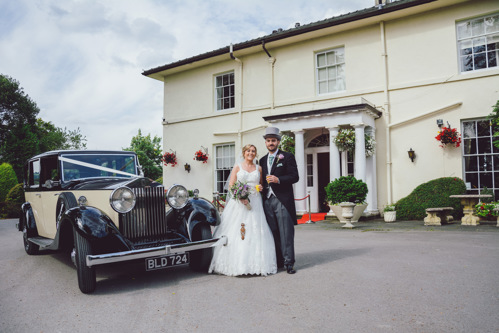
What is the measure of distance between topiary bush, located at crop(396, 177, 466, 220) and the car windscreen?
8006 mm

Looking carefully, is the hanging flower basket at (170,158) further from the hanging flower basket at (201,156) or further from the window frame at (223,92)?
the window frame at (223,92)

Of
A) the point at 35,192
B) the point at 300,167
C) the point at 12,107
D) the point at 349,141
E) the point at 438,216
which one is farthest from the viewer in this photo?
the point at 12,107

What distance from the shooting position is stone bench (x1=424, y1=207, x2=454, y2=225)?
927cm

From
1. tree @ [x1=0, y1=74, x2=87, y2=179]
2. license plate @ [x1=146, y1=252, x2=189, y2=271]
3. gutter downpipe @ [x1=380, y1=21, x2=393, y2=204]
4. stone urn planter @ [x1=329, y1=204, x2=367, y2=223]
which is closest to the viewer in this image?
license plate @ [x1=146, y1=252, x2=189, y2=271]

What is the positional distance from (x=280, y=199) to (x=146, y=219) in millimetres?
1786

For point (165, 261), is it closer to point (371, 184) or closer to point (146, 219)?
point (146, 219)

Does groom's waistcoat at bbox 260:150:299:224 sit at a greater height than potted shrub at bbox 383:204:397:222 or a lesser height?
greater

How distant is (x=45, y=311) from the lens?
11.5 ft

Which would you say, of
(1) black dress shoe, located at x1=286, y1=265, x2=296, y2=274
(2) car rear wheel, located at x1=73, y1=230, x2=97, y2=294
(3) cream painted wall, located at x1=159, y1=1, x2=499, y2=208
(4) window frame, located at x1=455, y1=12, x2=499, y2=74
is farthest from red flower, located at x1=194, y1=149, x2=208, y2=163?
(2) car rear wheel, located at x1=73, y1=230, x2=97, y2=294

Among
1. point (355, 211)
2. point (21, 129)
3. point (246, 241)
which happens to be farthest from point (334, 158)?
point (21, 129)

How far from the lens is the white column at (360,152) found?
10.7m

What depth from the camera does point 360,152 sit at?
10.7 meters

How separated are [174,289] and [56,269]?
2399mm

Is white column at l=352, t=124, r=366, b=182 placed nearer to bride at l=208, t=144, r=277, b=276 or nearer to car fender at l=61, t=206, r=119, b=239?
bride at l=208, t=144, r=277, b=276
